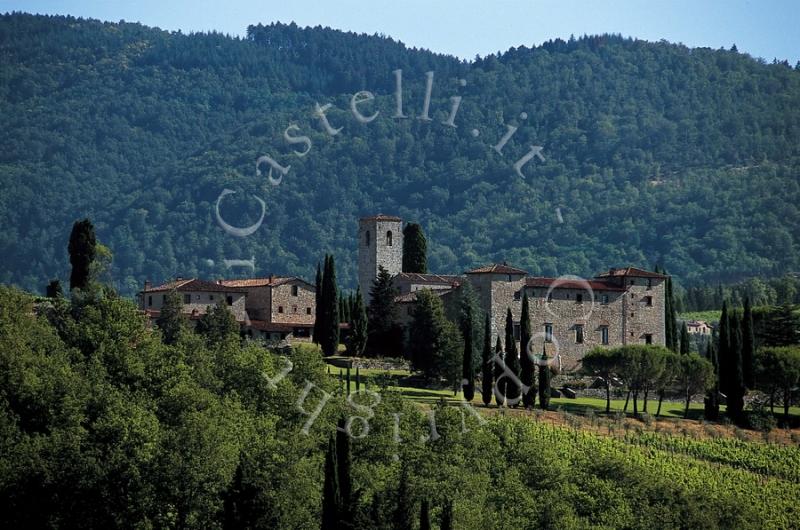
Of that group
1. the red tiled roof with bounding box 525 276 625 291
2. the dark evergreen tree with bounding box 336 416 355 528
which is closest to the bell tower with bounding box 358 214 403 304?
the red tiled roof with bounding box 525 276 625 291

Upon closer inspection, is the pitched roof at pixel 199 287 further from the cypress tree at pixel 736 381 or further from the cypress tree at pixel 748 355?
the cypress tree at pixel 748 355

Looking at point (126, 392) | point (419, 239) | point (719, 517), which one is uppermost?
point (419, 239)

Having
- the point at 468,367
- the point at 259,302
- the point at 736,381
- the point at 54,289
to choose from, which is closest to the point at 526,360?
the point at 468,367

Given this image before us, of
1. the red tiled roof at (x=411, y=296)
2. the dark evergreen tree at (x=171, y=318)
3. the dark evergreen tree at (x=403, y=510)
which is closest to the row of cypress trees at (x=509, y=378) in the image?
the red tiled roof at (x=411, y=296)

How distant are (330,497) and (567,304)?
121ft

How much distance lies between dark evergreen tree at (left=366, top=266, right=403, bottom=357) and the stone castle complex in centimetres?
93

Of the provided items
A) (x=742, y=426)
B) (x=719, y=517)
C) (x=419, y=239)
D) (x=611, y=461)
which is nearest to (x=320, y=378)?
(x=611, y=461)

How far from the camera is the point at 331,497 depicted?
4616 centimetres

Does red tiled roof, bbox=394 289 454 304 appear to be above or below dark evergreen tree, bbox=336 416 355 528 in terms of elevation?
above

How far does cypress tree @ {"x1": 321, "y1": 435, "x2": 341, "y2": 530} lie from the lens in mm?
45844

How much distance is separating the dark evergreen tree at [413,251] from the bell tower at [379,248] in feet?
1.12

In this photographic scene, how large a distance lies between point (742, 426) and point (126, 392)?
100 feet

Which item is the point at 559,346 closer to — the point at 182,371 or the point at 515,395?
the point at 515,395

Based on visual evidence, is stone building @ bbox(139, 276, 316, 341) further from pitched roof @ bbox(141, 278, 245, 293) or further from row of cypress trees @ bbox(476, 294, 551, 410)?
row of cypress trees @ bbox(476, 294, 551, 410)
